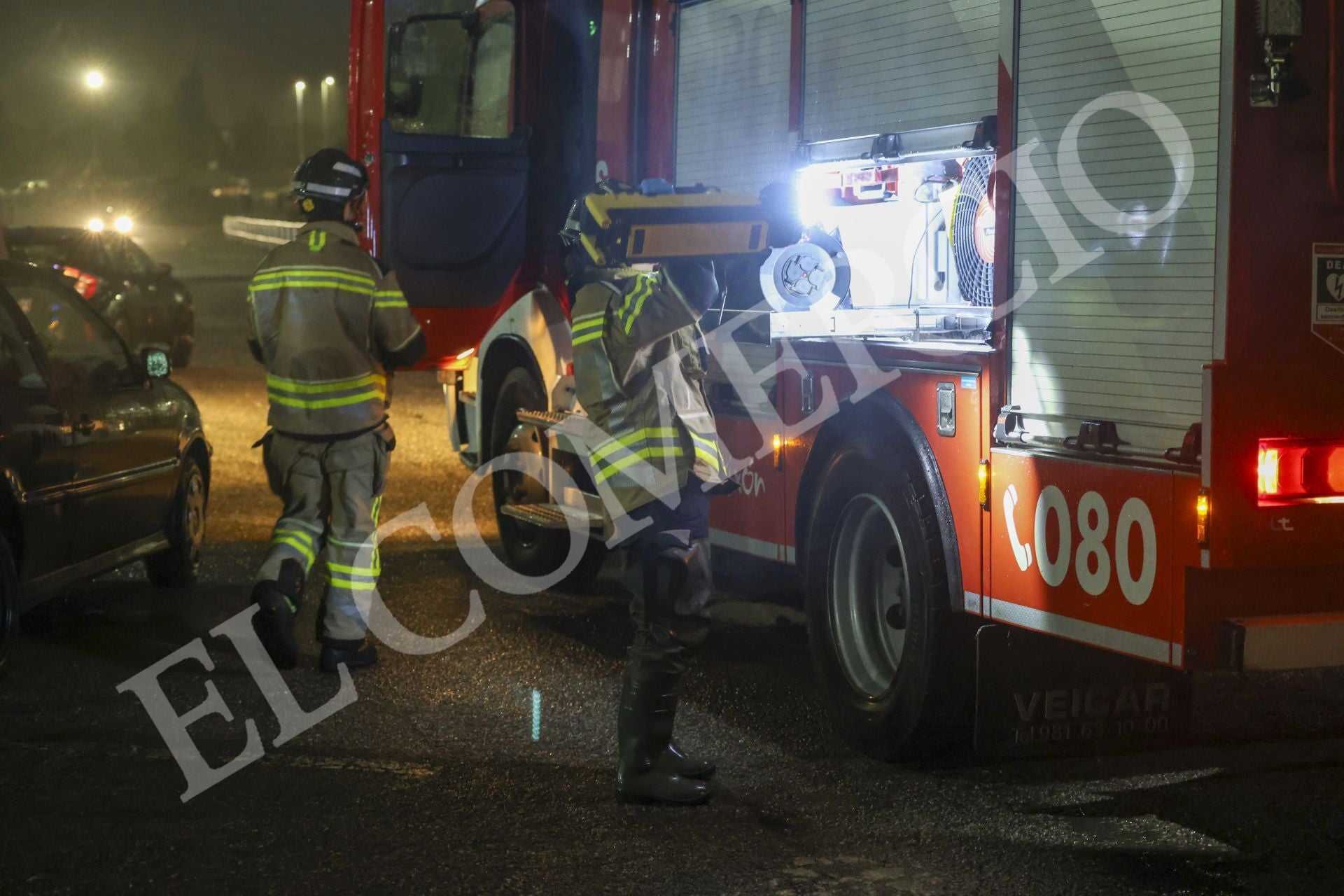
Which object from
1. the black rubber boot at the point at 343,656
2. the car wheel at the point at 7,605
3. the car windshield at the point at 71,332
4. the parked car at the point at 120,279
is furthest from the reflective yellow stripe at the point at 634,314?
the parked car at the point at 120,279

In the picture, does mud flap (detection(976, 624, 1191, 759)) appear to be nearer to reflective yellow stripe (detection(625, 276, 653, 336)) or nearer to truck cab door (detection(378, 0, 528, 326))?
reflective yellow stripe (detection(625, 276, 653, 336))

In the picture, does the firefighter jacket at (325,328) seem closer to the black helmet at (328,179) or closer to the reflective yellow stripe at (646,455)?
the black helmet at (328,179)

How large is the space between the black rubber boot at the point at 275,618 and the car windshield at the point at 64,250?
11407 millimetres

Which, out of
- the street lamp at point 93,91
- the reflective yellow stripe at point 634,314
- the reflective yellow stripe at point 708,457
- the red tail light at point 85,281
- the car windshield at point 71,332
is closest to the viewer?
the reflective yellow stripe at point 634,314

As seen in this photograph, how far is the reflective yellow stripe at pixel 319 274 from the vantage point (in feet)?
20.6

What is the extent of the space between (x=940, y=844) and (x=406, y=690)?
97.2 inches

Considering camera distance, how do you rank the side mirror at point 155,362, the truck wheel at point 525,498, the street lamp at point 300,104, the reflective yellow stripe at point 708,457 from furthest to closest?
the street lamp at point 300,104 → the truck wheel at point 525,498 → the side mirror at point 155,362 → the reflective yellow stripe at point 708,457

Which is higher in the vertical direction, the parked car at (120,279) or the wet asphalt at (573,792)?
the parked car at (120,279)

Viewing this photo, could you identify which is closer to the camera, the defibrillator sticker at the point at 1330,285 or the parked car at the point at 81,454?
the defibrillator sticker at the point at 1330,285

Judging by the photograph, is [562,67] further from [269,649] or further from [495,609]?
[269,649]

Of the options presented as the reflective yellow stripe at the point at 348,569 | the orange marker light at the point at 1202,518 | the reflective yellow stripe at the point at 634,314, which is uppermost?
the reflective yellow stripe at the point at 634,314

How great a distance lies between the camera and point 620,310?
4613 millimetres

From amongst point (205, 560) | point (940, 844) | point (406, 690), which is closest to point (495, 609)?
point (406, 690)

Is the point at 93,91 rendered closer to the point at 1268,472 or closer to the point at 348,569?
the point at 348,569
